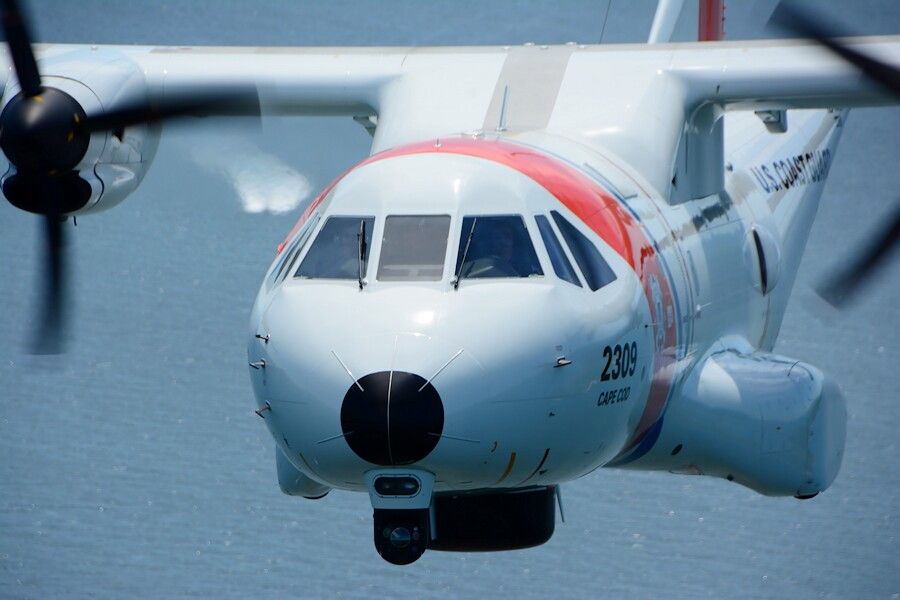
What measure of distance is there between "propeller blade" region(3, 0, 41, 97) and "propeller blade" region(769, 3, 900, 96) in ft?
21.3

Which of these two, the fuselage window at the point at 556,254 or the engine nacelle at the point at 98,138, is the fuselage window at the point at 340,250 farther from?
the engine nacelle at the point at 98,138

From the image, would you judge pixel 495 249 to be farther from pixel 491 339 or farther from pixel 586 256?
pixel 491 339

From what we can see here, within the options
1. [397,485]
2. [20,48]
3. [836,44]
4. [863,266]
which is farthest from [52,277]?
[836,44]

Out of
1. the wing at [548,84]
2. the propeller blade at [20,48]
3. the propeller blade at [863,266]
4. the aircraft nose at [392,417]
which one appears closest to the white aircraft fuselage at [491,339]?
the aircraft nose at [392,417]

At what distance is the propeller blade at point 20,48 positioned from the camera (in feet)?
51.3

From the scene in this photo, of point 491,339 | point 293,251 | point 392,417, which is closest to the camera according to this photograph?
point 392,417

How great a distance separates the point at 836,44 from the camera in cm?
1558

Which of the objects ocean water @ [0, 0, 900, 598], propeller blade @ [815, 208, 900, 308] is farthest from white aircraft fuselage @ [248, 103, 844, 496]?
ocean water @ [0, 0, 900, 598]

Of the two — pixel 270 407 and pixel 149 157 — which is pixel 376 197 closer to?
pixel 270 407

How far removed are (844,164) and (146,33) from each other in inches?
1018

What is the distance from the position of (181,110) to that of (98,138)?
1.30m

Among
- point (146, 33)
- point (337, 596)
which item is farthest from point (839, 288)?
point (146, 33)

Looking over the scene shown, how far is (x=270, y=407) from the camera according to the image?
40.4 ft

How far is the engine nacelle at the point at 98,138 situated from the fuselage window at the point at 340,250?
14.9ft
